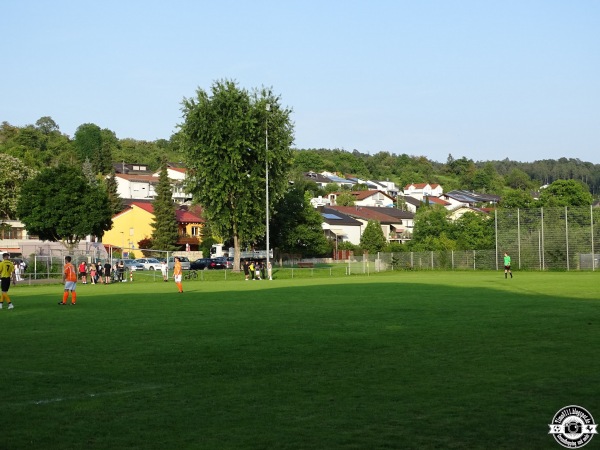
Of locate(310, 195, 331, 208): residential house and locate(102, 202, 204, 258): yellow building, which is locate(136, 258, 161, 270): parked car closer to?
locate(102, 202, 204, 258): yellow building

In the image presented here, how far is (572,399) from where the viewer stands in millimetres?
10125

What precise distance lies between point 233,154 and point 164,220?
1804 inches

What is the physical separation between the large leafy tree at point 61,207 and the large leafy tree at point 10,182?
1324 centimetres

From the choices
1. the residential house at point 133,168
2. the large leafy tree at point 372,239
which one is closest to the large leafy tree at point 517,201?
the large leafy tree at point 372,239

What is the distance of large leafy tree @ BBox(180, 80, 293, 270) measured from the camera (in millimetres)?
73125

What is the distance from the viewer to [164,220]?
116 meters

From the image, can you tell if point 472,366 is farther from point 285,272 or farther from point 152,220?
point 152,220

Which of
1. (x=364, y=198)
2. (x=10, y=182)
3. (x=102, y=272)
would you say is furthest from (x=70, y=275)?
(x=364, y=198)

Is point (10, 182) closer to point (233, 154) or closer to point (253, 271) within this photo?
point (233, 154)

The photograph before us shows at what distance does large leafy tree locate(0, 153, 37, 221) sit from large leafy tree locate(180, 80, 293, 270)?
123 ft

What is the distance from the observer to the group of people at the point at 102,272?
58.6m

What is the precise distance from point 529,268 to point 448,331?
57.3 m

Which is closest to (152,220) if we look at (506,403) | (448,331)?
(448,331)

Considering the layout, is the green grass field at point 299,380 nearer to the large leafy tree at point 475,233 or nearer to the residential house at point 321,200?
the large leafy tree at point 475,233
